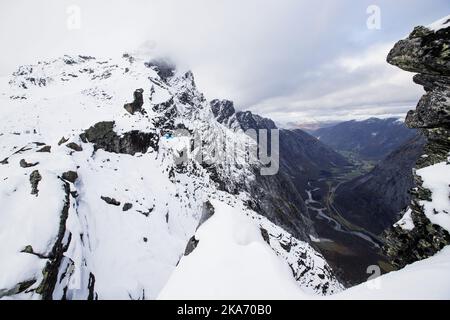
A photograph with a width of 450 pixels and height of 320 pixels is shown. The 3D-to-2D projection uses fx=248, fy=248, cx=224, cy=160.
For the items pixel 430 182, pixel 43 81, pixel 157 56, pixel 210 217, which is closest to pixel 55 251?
pixel 210 217

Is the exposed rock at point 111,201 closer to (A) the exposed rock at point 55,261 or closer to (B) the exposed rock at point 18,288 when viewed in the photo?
(A) the exposed rock at point 55,261

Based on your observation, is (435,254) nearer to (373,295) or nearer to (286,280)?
(373,295)

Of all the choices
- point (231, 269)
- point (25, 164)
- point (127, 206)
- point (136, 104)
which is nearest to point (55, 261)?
point (231, 269)

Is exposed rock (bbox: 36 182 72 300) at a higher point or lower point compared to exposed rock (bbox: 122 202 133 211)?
higher

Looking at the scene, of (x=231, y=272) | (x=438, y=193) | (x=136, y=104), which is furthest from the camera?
(x=136, y=104)

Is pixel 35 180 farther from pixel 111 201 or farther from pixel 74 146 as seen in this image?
pixel 74 146

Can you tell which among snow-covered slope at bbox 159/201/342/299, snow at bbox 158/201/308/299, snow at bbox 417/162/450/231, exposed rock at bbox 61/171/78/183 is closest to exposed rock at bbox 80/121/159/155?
exposed rock at bbox 61/171/78/183

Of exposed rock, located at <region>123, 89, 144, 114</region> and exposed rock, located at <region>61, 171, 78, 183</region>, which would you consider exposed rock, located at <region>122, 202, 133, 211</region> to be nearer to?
exposed rock, located at <region>61, 171, 78, 183</region>
